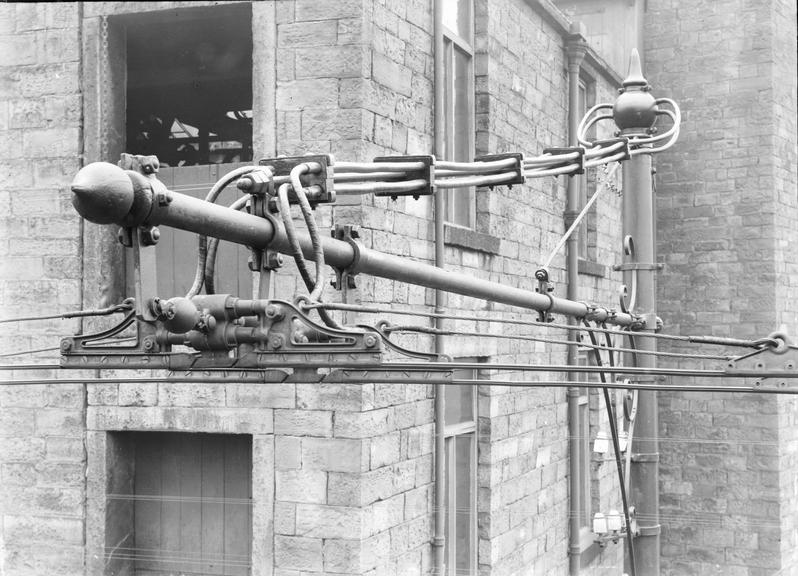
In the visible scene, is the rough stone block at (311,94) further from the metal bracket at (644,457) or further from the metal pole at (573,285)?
the metal pole at (573,285)

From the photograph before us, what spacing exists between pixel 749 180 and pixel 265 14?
9.69 m

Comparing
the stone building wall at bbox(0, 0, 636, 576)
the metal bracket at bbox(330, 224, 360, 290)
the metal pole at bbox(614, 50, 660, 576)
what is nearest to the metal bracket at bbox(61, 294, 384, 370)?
the metal bracket at bbox(330, 224, 360, 290)

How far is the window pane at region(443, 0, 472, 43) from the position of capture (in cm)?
873

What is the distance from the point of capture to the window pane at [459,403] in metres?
8.46

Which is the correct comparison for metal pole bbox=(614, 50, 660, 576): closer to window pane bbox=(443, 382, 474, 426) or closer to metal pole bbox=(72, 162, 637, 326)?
window pane bbox=(443, 382, 474, 426)

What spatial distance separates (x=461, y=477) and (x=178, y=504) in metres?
2.36

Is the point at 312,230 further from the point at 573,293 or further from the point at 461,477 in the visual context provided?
the point at 573,293

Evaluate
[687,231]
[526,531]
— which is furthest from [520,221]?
[687,231]

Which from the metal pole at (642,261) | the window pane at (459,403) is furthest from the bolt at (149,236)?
the window pane at (459,403)

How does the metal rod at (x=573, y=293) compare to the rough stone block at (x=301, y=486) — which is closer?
the rough stone block at (x=301, y=486)

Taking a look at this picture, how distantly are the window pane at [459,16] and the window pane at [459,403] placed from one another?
2.72 m

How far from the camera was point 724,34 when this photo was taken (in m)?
15.0

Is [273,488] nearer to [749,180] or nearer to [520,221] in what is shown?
[520,221]

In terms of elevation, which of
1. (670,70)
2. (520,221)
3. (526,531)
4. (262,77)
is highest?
(670,70)
